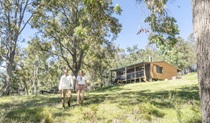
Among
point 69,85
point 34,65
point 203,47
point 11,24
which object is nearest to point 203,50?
point 203,47

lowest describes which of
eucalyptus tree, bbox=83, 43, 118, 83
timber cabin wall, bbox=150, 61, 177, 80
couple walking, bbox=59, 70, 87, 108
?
couple walking, bbox=59, 70, 87, 108

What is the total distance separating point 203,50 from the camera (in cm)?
343

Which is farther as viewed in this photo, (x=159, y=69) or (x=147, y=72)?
(x=159, y=69)

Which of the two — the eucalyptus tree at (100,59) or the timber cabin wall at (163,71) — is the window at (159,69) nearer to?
the timber cabin wall at (163,71)

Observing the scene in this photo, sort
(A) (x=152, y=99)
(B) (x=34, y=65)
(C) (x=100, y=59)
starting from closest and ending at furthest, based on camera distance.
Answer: (A) (x=152, y=99)
(C) (x=100, y=59)
(B) (x=34, y=65)

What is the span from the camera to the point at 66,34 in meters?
24.2

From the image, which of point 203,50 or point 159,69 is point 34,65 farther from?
point 203,50

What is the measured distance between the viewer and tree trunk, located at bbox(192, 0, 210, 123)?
3.37 m

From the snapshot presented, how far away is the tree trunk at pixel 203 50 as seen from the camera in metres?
3.37

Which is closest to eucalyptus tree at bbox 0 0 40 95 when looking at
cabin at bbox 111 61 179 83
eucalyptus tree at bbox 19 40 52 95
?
eucalyptus tree at bbox 19 40 52 95

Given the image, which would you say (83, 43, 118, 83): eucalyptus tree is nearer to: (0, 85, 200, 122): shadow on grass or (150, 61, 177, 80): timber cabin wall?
(150, 61, 177, 80): timber cabin wall

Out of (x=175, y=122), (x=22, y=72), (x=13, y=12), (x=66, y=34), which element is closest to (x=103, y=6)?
(x=175, y=122)

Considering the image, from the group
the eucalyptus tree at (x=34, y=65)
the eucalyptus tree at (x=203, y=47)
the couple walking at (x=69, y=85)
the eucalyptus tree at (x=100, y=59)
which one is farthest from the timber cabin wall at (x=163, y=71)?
the eucalyptus tree at (x=203, y=47)

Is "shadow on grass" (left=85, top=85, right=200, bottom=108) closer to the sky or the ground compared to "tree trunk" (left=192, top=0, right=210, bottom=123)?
closer to the ground
